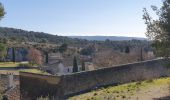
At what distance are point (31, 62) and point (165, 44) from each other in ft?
242

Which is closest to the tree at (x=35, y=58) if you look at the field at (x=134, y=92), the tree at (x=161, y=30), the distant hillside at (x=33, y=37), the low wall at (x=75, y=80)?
the distant hillside at (x=33, y=37)

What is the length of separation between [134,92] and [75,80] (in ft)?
8.39

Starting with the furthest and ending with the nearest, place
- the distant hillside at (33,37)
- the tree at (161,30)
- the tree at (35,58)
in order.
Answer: the distant hillside at (33,37), the tree at (35,58), the tree at (161,30)

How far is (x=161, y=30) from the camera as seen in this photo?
50.5 ft

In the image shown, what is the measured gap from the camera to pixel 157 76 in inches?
902

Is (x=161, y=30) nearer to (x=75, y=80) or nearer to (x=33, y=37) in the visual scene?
(x=75, y=80)

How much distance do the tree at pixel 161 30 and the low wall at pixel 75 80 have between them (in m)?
1.23

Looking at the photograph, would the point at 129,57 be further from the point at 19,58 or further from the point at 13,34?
the point at 13,34

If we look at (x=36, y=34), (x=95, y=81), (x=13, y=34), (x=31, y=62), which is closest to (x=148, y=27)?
(x=95, y=81)

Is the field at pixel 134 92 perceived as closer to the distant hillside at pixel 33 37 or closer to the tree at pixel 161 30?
the tree at pixel 161 30

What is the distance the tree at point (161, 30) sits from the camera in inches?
594

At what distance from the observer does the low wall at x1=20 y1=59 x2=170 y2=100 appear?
57.4 ft

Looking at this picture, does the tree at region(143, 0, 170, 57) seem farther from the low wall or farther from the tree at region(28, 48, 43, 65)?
the tree at region(28, 48, 43, 65)

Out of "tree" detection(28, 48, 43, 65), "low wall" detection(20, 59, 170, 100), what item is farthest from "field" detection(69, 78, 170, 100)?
"tree" detection(28, 48, 43, 65)
